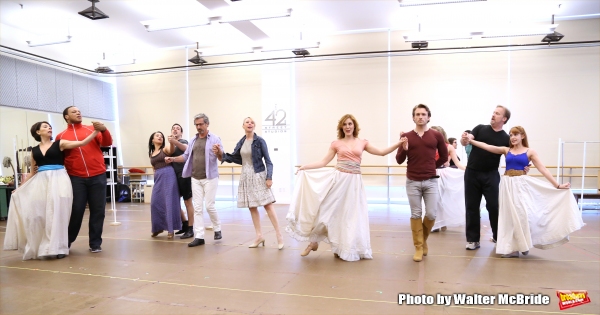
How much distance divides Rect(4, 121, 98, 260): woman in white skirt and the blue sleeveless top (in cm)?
451

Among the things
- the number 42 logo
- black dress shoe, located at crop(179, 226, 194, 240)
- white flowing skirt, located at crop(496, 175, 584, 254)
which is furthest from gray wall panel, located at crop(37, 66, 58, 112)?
white flowing skirt, located at crop(496, 175, 584, 254)

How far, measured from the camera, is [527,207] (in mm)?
4125

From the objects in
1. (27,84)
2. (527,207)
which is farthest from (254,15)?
(27,84)

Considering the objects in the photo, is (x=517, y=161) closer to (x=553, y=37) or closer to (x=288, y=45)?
(x=553, y=37)

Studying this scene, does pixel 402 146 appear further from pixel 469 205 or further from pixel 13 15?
pixel 13 15

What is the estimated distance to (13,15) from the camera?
28.7 feet

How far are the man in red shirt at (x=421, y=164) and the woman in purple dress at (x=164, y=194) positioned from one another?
316 centimetres

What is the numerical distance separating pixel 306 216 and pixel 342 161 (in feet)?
2.26

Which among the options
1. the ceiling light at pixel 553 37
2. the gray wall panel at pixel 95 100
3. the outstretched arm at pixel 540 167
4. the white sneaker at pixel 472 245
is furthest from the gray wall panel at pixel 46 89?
the ceiling light at pixel 553 37

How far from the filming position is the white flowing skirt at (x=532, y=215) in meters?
4.07

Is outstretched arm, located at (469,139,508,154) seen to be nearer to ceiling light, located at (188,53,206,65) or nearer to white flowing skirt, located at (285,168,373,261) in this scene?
white flowing skirt, located at (285,168,373,261)

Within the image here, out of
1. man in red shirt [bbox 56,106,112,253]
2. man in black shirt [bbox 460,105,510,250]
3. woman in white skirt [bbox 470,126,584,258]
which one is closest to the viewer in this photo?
woman in white skirt [bbox 470,126,584,258]

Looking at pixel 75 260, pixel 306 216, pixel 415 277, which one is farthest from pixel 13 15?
pixel 415 277

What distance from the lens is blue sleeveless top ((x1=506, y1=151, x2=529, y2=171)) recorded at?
416cm
